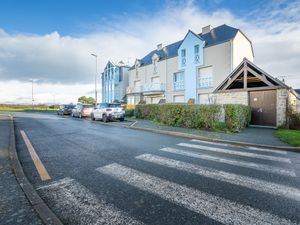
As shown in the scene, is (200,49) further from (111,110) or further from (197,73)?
(111,110)

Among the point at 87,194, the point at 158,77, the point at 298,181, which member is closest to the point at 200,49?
the point at 158,77

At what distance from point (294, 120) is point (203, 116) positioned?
6.37 m

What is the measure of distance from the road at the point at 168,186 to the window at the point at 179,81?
75.7ft

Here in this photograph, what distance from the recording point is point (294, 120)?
43.6ft

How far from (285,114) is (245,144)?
24.1 ft

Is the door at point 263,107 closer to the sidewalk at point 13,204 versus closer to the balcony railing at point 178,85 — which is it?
the balcony railing at point 178,85

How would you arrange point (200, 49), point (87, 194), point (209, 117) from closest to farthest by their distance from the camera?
point (87, 194) < point (209, 117) < point (200, 49)

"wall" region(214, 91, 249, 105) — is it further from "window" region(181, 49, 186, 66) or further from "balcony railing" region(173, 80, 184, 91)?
"window" region(181, 49, 186, 66)

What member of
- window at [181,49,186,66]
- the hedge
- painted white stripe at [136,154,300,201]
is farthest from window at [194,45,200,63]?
painted white stripe at [136,154,300,201]

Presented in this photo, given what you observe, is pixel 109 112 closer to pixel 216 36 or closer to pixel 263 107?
pixel 263 107

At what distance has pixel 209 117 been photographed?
12.3 metres

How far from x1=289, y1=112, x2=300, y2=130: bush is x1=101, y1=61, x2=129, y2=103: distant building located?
33.2 m

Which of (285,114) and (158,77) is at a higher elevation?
(158,77)

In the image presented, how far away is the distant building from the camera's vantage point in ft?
144
